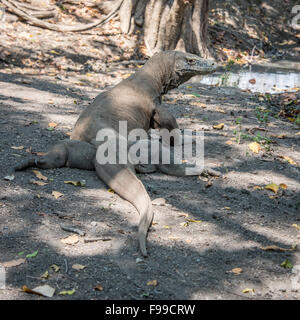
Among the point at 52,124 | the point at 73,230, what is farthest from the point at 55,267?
the point at 52,124

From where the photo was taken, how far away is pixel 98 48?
972 cm

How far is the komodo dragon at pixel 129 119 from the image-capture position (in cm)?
384

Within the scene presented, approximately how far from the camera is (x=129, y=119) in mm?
4949

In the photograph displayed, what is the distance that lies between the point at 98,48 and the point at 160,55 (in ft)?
13.9

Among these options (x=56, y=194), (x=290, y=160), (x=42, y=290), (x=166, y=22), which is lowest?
(x=42, y=290)

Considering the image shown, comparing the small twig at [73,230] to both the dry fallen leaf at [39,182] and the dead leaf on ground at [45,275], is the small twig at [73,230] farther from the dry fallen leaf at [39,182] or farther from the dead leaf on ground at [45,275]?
the dry fallen leaf at [39,182]

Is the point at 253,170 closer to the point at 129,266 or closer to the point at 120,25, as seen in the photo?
the point at 129,266

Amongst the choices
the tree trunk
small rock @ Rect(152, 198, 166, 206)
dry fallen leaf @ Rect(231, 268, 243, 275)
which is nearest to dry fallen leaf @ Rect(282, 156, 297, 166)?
small rock @ Rect(152, 198, 166, 206)

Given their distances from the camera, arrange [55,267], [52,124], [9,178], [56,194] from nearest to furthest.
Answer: [55,267] → [56,194] → [9,178] → [52,124]

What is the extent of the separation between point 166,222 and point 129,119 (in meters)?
1.71

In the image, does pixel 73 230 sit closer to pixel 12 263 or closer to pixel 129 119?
pixel 12 263

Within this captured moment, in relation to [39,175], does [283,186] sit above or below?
above

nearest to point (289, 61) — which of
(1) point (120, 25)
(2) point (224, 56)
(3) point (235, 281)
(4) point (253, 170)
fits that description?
(2) point (224, 56)

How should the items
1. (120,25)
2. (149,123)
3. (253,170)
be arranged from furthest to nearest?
1. (120,25)
2. (149,123)
3. (253,170)
